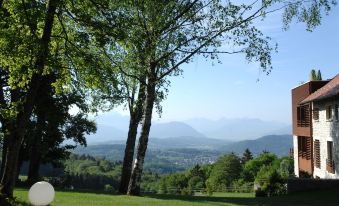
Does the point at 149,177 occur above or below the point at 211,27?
below

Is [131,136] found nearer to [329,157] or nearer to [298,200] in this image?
[298,200]

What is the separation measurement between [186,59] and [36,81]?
32.8ft

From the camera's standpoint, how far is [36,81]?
15086 mm

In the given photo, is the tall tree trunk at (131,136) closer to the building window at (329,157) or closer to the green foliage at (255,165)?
the building window at (329,157)

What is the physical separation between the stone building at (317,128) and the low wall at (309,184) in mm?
3588

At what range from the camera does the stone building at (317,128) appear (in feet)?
103

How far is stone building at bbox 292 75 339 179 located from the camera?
3138 centimetres

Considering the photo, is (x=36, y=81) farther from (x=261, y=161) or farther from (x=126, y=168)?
(x=261, y=161)

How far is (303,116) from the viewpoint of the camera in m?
44.3

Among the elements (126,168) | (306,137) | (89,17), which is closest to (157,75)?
(126,168)

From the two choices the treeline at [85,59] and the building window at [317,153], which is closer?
the treeline at [85,59]

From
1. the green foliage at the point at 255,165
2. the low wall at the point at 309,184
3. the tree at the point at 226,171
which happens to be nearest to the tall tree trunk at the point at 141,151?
the low wall at the point at 309,184

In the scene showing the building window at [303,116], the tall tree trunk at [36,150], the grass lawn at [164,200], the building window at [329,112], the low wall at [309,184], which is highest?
the building window at [303,116]

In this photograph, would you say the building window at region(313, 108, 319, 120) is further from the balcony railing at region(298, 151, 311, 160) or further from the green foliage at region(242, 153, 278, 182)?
the green foliage at region(242, 153, 278, 182)
